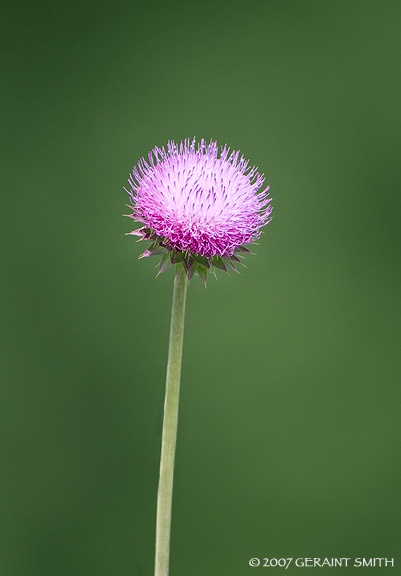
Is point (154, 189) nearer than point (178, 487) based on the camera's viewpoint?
Yes

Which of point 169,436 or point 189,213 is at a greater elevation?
point 189,213

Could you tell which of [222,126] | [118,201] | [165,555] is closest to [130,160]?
[118,201]

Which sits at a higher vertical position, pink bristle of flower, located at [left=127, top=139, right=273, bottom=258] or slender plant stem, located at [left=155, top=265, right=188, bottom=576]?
pink bristle of flower, located at [left=127, top=139, right=273, bottom=258]

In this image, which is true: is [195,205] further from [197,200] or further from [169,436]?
[169,436]

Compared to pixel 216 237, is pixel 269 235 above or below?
above

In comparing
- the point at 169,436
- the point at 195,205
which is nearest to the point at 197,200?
the point at 195,205

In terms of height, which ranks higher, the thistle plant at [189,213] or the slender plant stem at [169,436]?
the thistle plant at [189,213]

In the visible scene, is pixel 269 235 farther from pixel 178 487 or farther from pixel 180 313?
pixel 180 313
